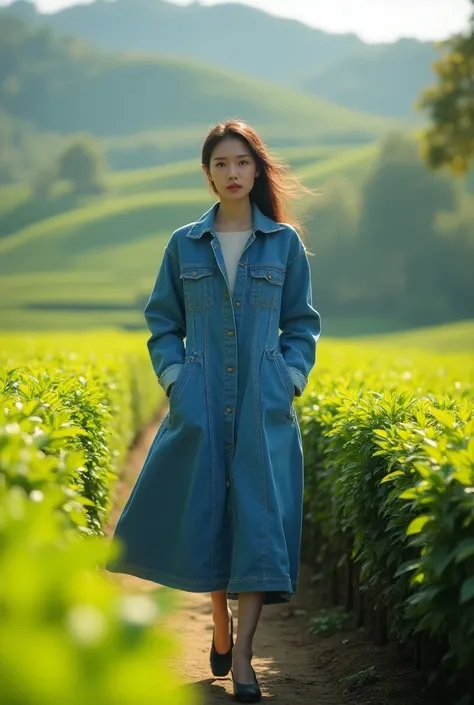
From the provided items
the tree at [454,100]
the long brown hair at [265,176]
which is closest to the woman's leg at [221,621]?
the long brown hair at [265,176]

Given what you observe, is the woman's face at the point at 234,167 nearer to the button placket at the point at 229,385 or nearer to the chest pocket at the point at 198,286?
the chest pocket at the point at 198,286

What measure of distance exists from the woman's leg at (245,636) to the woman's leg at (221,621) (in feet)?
0.87

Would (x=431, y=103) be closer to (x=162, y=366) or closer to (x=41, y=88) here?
(x=162, y=366)

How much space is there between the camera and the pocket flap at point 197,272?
473 cm

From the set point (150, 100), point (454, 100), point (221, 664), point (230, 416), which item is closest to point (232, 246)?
point (230, 416)

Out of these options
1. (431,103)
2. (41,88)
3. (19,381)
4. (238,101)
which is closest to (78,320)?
(431,103)

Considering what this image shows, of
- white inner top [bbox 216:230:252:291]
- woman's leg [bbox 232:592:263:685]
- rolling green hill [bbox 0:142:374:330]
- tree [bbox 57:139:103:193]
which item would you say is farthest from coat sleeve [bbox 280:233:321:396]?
→ tree [bbox 57:139:103:193]

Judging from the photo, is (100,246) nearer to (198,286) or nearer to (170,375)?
(198,286)

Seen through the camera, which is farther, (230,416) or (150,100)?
(150,100)

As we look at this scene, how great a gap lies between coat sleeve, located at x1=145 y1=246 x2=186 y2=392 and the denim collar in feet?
0.52

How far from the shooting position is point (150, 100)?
178125 mm

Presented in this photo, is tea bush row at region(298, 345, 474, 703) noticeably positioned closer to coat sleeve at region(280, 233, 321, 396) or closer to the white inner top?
coat sleeve at region(280, 233, 321, 396)

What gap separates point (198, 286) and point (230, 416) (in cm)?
61

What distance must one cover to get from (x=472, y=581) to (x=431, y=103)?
2129 centimetres
